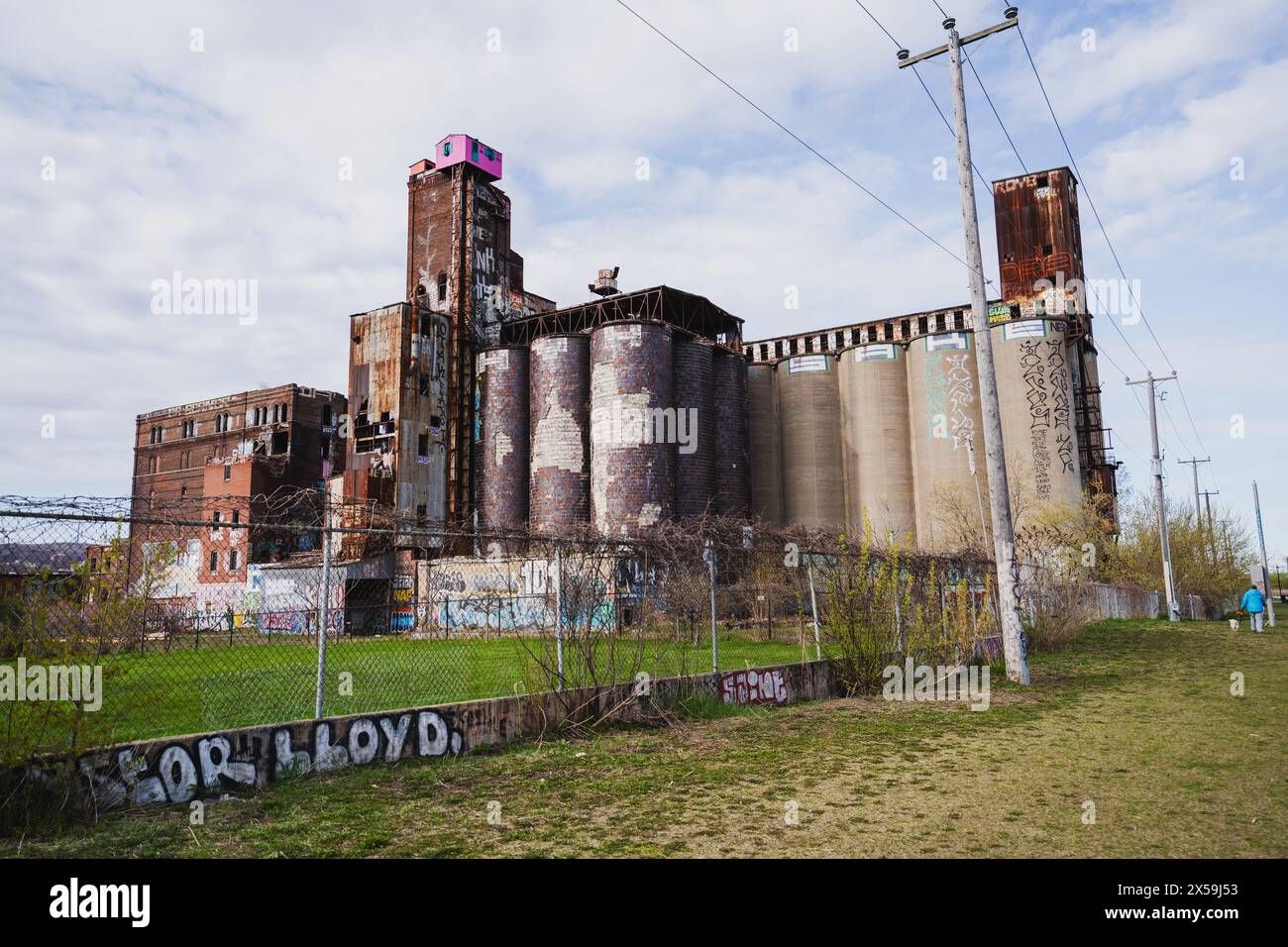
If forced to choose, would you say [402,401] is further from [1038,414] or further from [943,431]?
[1038,414]

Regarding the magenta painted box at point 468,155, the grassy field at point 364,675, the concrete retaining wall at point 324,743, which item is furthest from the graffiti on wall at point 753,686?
the magenta painted box at point 468,155

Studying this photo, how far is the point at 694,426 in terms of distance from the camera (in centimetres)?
4153

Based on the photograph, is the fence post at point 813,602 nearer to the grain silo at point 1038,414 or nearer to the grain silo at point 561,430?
the grain silo at point 561,430

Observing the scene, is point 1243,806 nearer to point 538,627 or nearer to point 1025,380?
point 538,627

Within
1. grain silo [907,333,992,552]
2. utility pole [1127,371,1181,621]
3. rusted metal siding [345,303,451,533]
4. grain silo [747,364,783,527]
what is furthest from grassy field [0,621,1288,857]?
grain silo [747,364,783,527]

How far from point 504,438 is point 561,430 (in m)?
4.09

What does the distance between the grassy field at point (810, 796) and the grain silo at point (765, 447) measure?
123 ft

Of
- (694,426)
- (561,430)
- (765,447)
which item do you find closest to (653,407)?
(694,426)

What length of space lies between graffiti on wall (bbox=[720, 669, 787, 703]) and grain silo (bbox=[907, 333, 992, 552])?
3129cm

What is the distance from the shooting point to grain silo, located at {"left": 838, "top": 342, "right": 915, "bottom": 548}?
1784 inches

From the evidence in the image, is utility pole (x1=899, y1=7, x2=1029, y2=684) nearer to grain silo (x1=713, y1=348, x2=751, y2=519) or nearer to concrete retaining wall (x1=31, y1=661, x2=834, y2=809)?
concrete retaining wall (x1=31, y1=661, x2=834, y2=809)

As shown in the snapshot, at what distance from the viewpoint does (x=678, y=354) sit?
42312 mm

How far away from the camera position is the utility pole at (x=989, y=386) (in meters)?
14.5
